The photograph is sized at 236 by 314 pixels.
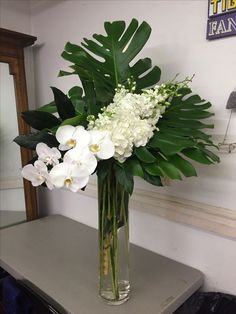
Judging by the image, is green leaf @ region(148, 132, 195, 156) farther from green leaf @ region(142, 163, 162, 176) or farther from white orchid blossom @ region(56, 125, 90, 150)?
white orchid blossom @ region(56, 125, 90, 150)

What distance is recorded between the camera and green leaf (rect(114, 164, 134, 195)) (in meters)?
0.73

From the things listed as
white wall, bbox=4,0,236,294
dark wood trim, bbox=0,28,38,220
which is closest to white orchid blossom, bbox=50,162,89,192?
white wall, bbox=4,0,236,294

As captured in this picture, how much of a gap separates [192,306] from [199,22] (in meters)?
1.15

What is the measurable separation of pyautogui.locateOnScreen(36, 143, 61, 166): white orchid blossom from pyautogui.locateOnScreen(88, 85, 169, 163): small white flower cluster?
12cm

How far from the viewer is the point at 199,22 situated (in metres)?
1.08

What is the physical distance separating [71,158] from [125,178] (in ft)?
0.55

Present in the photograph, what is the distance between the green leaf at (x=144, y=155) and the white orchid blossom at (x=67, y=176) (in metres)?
0.17

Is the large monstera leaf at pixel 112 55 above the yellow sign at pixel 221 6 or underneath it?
underneath

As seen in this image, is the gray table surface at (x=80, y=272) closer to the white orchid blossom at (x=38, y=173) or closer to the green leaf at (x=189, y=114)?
the white orchid blossom at (x=38, y=173)

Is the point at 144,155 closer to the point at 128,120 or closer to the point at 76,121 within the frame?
the point at 128,120

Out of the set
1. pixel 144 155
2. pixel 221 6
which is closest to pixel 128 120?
pixel 144 155

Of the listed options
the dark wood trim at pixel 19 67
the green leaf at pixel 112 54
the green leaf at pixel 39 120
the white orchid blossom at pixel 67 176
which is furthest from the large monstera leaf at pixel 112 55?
the dark wood trim at pixel 19 67

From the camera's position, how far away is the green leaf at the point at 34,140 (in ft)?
2.53

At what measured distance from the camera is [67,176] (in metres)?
0.67
